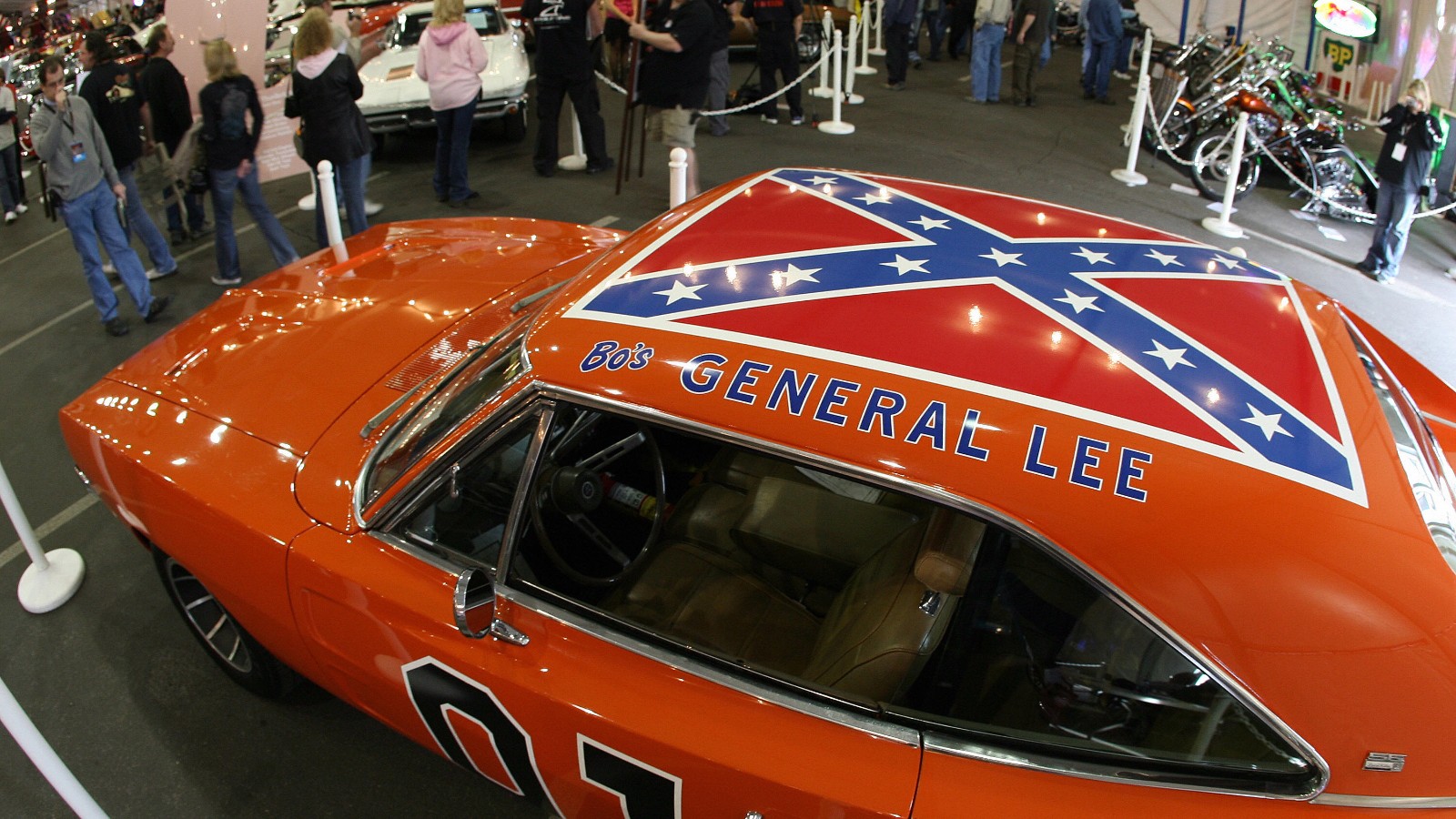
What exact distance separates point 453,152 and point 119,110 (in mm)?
2144

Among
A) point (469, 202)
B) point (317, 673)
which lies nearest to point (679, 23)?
point (469, 202)

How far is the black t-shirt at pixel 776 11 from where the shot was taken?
29.0 ft

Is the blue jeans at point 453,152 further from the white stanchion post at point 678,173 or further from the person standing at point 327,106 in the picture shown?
the white stanchion post at point 678,173

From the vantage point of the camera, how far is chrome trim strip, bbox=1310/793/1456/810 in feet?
4.86

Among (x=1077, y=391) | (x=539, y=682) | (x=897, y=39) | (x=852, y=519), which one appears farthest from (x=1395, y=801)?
(x=897, y=39)

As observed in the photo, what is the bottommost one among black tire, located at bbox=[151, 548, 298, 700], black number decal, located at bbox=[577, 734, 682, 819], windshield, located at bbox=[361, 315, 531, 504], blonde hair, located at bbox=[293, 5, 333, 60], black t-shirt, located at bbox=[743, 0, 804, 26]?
black tire, located at bbox=[151, 548, 298, 700]

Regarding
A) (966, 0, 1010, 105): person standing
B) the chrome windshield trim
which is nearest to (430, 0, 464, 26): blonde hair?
(966, 0, 1010, 105): person standing

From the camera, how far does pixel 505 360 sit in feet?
7.59

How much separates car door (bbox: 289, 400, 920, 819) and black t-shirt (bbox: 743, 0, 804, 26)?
24.8 ft

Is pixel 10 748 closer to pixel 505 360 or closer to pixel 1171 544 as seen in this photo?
pixel 505 360

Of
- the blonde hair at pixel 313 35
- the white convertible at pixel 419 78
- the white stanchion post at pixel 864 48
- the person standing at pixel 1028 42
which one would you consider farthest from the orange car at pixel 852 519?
the white stanchion post at pixel 864 48

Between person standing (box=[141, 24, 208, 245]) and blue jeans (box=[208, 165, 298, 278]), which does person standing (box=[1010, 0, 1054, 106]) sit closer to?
blue jeans (box=[208, 165, 298, 278])

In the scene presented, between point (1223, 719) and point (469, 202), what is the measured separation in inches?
263

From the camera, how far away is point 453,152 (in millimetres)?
7020
